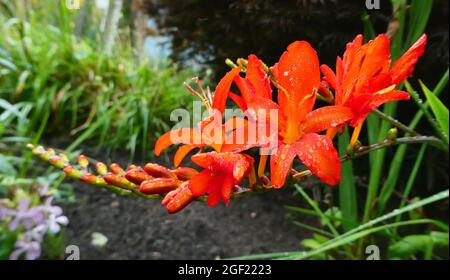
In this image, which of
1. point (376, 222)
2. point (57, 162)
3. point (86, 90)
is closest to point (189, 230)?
point (376, 222)

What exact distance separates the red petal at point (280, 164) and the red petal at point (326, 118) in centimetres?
2

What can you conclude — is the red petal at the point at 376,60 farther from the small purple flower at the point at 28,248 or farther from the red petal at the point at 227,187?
the small purple flower at the point at 28,248

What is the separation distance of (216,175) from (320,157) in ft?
0.14

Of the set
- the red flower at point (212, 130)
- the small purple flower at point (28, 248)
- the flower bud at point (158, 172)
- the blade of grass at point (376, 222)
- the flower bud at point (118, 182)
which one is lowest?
the small purple flower at point (28, 248)

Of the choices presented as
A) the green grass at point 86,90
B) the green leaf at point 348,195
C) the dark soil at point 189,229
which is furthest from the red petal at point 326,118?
the green grass at point 86,90

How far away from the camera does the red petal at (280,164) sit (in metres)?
0.20

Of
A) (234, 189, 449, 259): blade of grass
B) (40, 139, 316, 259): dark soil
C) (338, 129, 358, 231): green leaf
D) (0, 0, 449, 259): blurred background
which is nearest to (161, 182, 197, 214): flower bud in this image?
(0, 0, 449, 259): blurred background

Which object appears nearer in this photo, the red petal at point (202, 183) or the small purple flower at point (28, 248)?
the red petal at point (202, 183)

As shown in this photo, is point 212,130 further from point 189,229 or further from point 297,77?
point 189,229

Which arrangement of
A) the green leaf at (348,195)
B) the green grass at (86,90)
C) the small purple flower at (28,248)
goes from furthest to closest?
the green grass at (86,90), the small purple flower at (28,248), the green leaf at (348,195)

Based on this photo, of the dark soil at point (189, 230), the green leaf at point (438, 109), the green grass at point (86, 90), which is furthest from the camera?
the green grass at point (86, 90)

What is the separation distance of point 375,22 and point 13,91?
1.25 metres

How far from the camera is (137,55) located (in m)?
1.63
